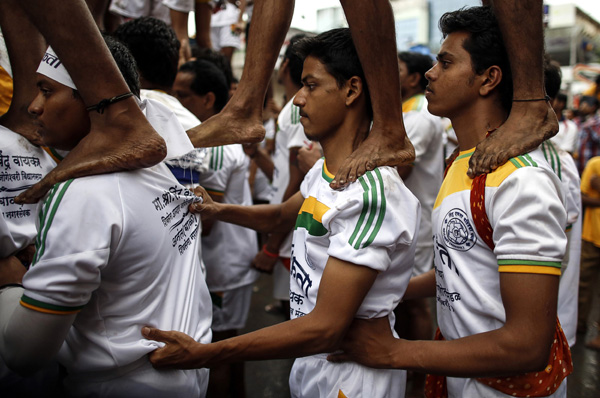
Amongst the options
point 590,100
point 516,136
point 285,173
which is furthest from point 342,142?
point 590,100

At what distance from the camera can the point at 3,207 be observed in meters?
1.81

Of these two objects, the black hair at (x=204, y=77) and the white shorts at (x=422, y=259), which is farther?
the white shorts at (x=422, y=259)

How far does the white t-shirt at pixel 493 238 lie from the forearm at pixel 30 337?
3.80 feet

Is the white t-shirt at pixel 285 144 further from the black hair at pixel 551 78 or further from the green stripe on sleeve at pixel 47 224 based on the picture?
the green stripe on sleeve at pixel 47 224

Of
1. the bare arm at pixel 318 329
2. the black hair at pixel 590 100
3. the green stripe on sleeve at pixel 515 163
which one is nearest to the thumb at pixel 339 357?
the bare arm at pixel 318 329

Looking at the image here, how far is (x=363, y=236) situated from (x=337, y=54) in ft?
2.35

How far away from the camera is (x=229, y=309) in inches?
121

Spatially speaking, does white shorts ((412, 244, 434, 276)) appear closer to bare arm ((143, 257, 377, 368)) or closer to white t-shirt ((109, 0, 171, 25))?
bare arm ((143, 257, 377, 368))

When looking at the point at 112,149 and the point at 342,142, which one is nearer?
the point at 112,149

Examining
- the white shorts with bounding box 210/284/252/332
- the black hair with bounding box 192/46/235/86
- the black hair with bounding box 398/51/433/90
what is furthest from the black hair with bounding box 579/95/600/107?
the white shorts with bounding box 210/284/252/332

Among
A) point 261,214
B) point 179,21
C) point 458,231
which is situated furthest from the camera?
point 179,21

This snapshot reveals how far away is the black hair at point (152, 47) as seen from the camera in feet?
8.41

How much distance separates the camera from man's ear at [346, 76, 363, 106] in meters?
1.65

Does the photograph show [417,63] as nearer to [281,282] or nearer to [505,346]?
[281,282]
